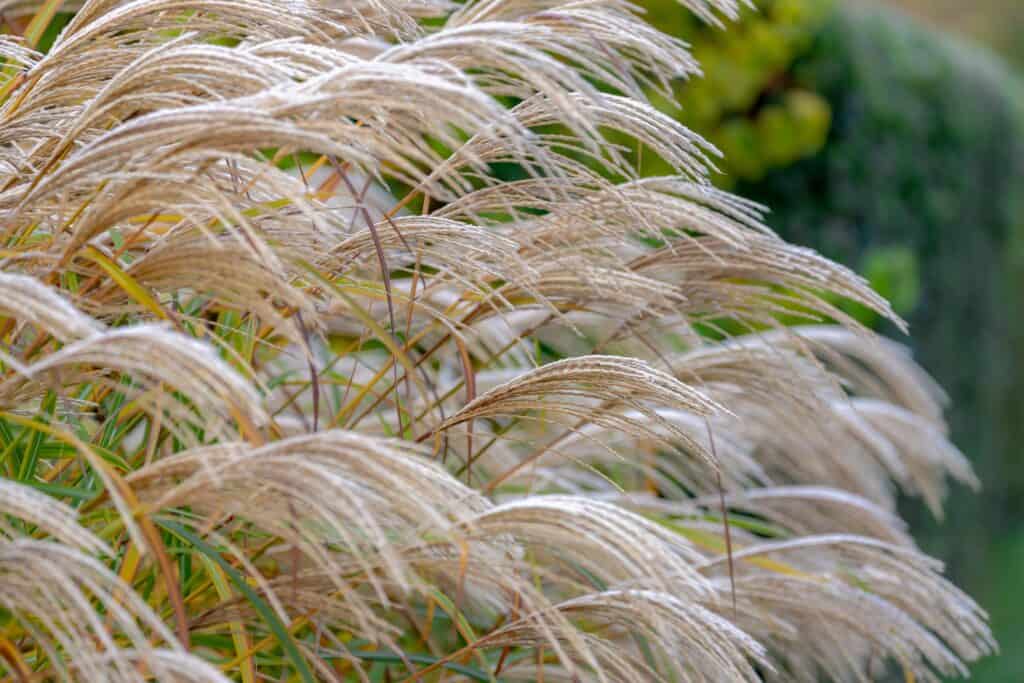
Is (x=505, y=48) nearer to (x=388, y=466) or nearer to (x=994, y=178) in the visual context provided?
(x=388, y=466)

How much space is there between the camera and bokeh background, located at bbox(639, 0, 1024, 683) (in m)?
3.80

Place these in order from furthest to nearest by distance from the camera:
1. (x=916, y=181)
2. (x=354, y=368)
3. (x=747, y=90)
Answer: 1. (x=916, y=181)
2. (x=747, y=90)
3. (x=354, y=368)

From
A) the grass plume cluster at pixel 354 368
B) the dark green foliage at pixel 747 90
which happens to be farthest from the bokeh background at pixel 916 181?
the grass plume cluster at pixel 354 368

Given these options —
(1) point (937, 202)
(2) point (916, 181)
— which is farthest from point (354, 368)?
(1) point (937, 202)

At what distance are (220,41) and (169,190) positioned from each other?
1460mm

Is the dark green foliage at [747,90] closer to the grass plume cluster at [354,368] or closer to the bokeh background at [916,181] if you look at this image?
the bokeh background at [916,181]

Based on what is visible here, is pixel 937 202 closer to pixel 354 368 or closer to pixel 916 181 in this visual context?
pixel 916 181

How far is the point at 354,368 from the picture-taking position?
137 cm

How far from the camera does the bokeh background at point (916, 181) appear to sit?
380cm

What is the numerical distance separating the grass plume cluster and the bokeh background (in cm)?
209

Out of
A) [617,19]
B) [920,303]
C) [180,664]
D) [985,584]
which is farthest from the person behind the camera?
[985,584]

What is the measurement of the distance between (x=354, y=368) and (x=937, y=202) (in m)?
4.85

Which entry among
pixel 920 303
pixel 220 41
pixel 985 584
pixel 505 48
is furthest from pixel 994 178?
pixel 505 48

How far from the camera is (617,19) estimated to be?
47.6 inches
